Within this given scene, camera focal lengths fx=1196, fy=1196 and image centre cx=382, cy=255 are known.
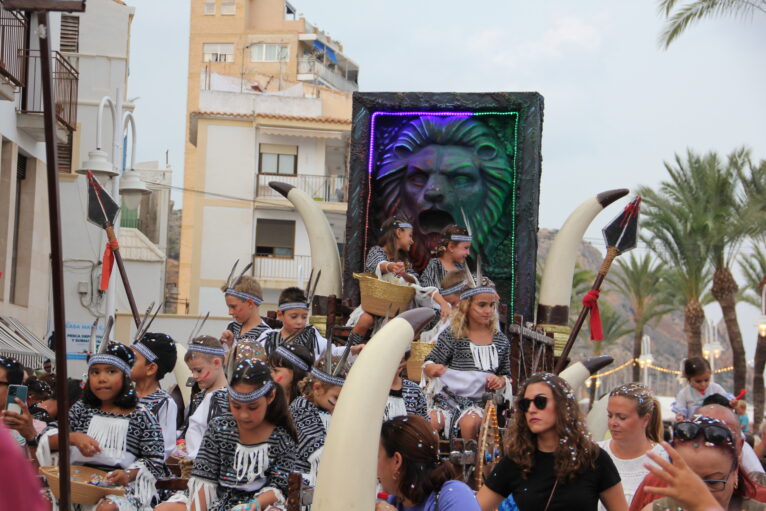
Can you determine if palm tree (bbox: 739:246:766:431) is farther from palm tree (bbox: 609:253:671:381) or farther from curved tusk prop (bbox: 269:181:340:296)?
curved tusk prop (bbox: 269:181:340:296)

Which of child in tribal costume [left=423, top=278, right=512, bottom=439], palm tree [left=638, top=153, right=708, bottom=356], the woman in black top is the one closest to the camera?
the woman in black top

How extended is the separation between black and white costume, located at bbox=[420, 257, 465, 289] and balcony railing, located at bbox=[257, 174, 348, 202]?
33.0 metres

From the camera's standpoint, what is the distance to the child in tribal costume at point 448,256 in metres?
10.5

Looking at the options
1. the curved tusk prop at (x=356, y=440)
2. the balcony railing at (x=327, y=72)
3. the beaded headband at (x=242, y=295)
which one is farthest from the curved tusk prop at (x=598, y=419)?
the balcony railing at (x=327, y=72)

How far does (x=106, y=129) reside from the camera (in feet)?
94.4

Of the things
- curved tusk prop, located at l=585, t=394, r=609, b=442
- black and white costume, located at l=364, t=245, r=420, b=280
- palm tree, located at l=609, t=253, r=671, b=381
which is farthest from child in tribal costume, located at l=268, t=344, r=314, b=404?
palm tree, located at l=609, t=253, r=671, b=381

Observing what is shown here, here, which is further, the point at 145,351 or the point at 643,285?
the point at 643,285

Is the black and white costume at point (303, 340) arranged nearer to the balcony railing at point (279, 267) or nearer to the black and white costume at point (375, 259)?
the black and white costume at point (375, 259)

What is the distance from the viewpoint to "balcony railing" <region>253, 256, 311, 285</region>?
142 feet

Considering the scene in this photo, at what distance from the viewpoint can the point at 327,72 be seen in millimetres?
59031

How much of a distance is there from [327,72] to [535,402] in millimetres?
54249

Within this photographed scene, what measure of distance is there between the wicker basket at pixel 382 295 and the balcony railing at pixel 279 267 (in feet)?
109

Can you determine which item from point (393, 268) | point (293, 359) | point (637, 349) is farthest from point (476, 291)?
point (637, 349)

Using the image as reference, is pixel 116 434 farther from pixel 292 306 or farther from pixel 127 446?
pixel 292 306
